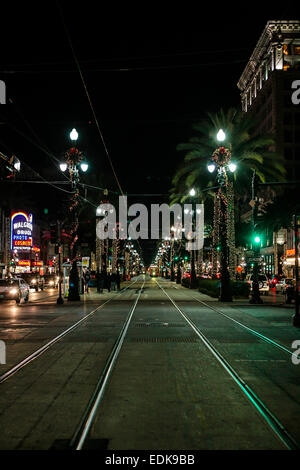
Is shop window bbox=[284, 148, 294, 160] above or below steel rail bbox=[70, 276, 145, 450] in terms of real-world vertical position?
above

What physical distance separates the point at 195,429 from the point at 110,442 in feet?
3.68

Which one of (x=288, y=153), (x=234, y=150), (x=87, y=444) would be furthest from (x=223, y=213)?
(x=288, y=153)

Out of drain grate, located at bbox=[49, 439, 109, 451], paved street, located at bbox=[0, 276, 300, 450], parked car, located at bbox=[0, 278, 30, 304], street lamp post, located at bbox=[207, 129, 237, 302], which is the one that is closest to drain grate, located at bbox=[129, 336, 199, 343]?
paved street, located at bbox=[0, 276, 300, 450]

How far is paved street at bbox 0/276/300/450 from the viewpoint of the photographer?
6426mm

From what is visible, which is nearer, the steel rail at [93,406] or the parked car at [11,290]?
the steel rail at [93,406]

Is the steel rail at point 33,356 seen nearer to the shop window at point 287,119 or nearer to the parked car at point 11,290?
the parked car at point 11,290

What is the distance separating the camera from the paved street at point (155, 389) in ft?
21.1

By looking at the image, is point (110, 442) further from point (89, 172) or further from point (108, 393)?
point (89, 172)

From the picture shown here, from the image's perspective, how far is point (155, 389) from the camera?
29.8 feet

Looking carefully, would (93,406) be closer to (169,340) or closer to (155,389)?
(155,389)

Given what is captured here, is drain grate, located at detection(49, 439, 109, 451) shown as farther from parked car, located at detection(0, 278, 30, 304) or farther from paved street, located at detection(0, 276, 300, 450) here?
parked car, located at detection(0, 278, 30, 304)

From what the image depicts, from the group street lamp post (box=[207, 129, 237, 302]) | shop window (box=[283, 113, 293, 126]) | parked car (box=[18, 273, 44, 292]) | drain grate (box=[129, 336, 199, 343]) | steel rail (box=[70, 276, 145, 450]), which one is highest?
shop window (box=[283, 113, 293, 126])

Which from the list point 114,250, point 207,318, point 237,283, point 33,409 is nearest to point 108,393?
point 33,409

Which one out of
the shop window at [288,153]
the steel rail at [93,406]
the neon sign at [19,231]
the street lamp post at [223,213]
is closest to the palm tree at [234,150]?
the street lamp post at [223,213]
